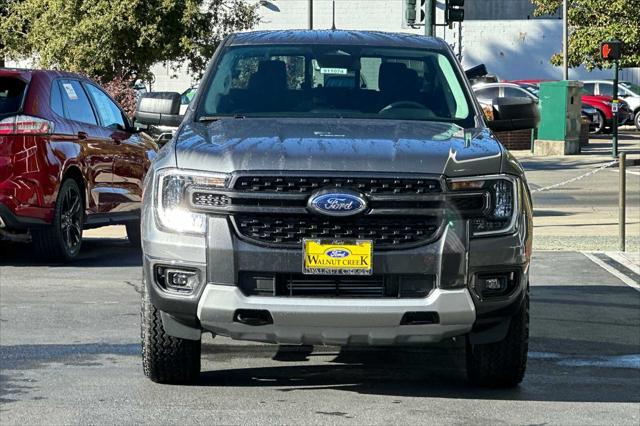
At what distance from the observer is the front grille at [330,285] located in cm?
698

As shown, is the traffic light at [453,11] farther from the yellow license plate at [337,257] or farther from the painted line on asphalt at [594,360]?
the yellow license plate at [337,257]

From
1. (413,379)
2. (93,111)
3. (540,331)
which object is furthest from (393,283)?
(93,111)

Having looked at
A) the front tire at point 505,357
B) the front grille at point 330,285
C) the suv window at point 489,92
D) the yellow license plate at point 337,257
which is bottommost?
the suv window at point 489,92

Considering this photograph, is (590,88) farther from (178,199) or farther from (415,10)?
(178,199)

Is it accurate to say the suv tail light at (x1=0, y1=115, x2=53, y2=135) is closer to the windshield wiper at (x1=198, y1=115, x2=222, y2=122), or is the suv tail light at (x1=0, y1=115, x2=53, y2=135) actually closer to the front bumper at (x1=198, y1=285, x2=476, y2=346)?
the windshield wiper at (x1=198, y1=115, x2=222, y2=122)

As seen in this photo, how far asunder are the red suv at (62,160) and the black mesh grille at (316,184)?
5.99 meters

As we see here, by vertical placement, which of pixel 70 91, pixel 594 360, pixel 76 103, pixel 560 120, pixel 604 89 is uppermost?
pixel 70 91

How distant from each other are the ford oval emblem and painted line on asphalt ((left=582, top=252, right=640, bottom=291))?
5.59 meters

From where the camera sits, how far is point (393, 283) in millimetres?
7000

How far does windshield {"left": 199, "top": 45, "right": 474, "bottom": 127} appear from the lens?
841 cm

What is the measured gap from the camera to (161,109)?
9234 millimetres

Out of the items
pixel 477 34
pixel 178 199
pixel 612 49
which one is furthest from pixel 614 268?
pixel 477 34

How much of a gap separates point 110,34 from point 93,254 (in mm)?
21246

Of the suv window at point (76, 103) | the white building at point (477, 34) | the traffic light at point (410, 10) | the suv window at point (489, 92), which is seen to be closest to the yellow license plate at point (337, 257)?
the suv window at point (76, 103)
